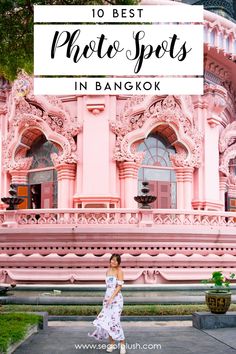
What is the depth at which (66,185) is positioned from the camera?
61.9 ft

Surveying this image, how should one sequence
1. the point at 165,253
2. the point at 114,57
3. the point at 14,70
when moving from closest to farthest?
the point at 114,57 → the point at 14,70 → the point at 165,253

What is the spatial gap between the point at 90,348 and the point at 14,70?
6430 millimetres

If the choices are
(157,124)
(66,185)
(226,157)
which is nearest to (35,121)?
(66,185)

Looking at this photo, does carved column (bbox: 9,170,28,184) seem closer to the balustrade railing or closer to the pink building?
the pink building

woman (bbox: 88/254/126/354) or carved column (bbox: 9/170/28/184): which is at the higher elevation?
carved column (bbox: 9/170/28/184)

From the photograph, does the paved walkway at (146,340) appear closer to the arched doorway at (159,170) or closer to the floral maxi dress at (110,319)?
the floral maxi dress at (110,319)

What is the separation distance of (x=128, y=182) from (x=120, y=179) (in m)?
0.39

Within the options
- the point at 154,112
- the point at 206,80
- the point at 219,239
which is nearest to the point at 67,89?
the point at 219,239

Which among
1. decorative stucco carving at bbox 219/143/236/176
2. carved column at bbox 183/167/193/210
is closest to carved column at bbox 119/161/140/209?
carved column at bbox 183/167/193/210

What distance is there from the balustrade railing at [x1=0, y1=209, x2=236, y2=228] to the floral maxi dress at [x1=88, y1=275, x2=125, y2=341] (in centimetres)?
713

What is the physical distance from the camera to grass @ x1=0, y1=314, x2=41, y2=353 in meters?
6.58

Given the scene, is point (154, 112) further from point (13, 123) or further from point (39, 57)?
point (39, 57)

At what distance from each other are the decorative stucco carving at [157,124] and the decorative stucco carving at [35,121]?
68.6 inches

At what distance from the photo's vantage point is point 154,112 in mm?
19531
